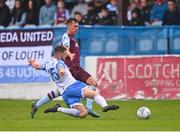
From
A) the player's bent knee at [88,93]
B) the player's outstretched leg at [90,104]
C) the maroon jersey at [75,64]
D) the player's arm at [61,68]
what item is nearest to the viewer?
the player's arm at [61,68]

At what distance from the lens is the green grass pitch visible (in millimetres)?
14320

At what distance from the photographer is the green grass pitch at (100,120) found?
14320mm

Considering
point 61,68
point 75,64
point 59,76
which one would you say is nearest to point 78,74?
point 75,64

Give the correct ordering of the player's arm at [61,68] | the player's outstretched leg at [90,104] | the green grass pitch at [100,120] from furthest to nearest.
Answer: the player's outstretched leg at [90,104] < the player's arm at [61,68] < the green grass pitch at [100,120]

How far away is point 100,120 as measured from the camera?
639 inches

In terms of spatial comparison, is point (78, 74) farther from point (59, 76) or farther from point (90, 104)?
point (59, 76)

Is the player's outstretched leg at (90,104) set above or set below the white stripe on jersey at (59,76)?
below

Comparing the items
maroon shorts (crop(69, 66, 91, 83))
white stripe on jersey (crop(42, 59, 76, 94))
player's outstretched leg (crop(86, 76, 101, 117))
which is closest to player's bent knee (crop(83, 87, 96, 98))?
white stripe on jersey (crop(42, 59, 76, 94))

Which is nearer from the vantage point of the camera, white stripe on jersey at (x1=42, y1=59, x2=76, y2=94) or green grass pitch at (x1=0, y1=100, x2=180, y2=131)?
green grass pitch at (x1=0, y1=100, x2=180, y2=131)

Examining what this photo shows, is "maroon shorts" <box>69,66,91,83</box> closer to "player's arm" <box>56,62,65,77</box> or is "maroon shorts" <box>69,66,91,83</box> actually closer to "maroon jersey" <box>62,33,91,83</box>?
"maroon jersey" <box>62,33,91,83</box>

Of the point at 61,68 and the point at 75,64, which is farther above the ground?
the point at 61,68

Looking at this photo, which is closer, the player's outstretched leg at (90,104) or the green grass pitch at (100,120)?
the green grass pitch at (100,120)

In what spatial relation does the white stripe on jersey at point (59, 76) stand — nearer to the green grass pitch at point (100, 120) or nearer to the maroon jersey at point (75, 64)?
the green grass pitch at point (100, 120)

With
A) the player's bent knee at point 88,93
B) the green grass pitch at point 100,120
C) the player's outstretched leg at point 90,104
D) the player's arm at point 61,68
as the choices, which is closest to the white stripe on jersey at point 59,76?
the player's arm at point 61,68
